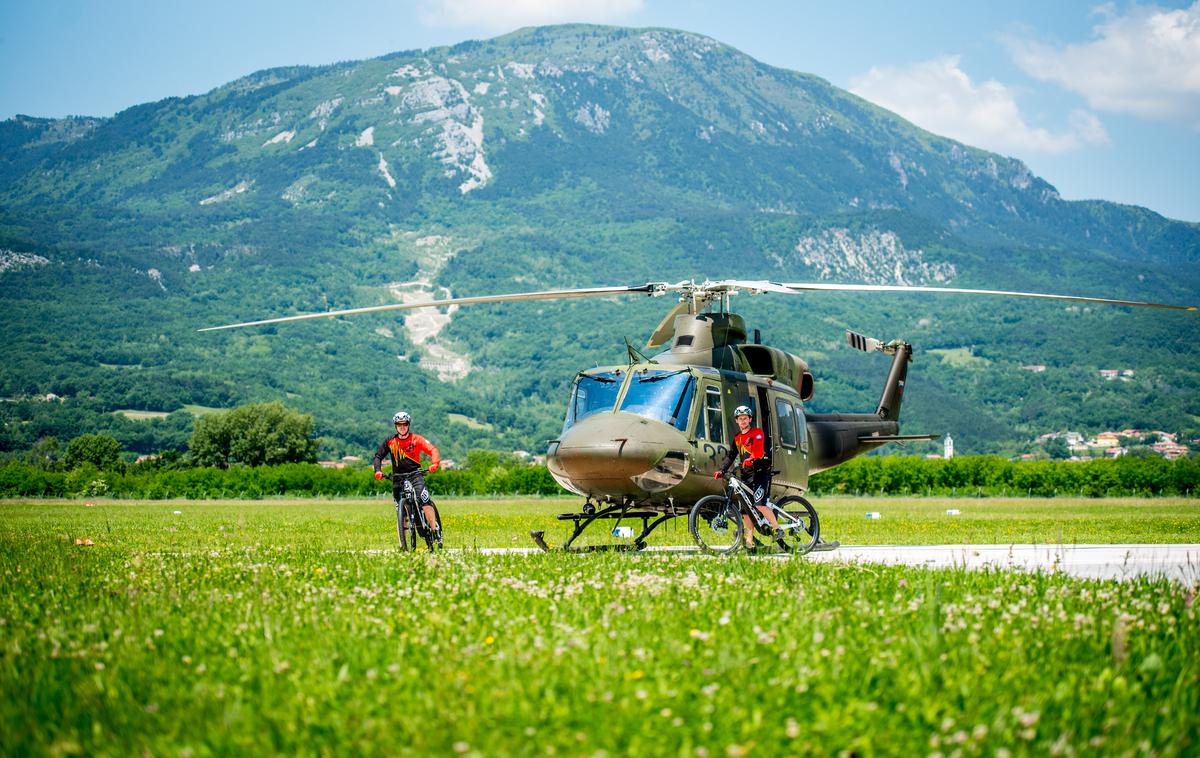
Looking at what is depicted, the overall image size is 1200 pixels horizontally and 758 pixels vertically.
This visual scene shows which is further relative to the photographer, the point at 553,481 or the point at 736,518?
the point at 553,481

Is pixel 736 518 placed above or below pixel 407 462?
below

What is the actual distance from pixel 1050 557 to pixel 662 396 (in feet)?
18.6

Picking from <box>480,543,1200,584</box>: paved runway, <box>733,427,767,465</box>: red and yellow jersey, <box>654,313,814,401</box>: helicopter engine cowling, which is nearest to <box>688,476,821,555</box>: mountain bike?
<box>733,427,767,465</box>: red and yellow jersey

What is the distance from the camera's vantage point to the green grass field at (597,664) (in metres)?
5.44

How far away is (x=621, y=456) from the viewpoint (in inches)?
619

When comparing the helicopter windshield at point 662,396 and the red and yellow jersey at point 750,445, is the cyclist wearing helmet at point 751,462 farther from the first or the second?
the helicopter windshield at point 662,396

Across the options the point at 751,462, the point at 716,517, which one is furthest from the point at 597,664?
the point at 716,517

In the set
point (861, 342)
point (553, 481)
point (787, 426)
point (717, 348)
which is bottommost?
point (553, 481)

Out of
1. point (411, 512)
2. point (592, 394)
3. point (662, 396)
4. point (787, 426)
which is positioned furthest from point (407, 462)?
point (787, 426)

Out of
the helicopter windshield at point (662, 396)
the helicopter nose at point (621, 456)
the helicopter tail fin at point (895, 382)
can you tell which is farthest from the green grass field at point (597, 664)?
the helicopter tail fin at point (895, 382)

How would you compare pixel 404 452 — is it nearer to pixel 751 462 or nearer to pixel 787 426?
pixel 751 462

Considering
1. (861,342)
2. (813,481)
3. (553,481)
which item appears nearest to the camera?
(861,342)

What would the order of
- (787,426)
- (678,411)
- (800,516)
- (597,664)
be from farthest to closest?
1. (787,426)
2. (800,516)
3. (678,411)
4. (597,664)

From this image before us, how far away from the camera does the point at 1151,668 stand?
6.60 m
